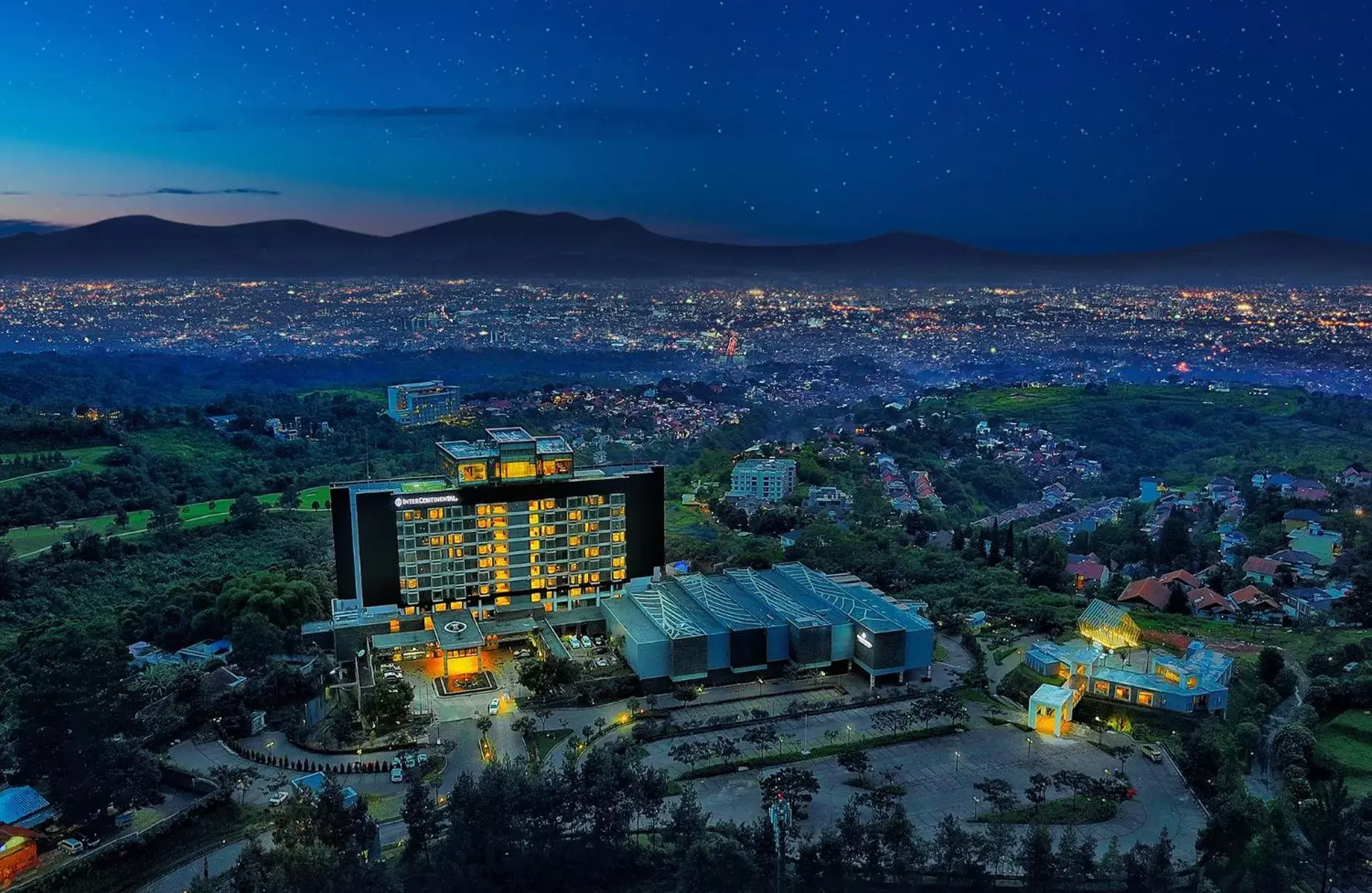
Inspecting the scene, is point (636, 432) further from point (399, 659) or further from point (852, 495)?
point (399, 659)

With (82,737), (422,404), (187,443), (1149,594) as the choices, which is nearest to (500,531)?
(82,737)

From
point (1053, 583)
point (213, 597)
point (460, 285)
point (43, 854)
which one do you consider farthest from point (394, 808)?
point (460, 285)

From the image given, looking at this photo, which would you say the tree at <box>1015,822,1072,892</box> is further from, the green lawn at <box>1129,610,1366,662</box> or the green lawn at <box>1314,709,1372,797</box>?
the green lawn at <box>1129,610,1366,662</box>

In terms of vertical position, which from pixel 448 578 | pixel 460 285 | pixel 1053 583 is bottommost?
pixel 1053 583

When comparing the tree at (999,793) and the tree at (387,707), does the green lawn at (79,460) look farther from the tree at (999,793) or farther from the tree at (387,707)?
the tree at (999,793)

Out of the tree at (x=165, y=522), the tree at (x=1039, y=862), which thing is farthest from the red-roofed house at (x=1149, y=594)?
the tree at (x=165, y=522)
